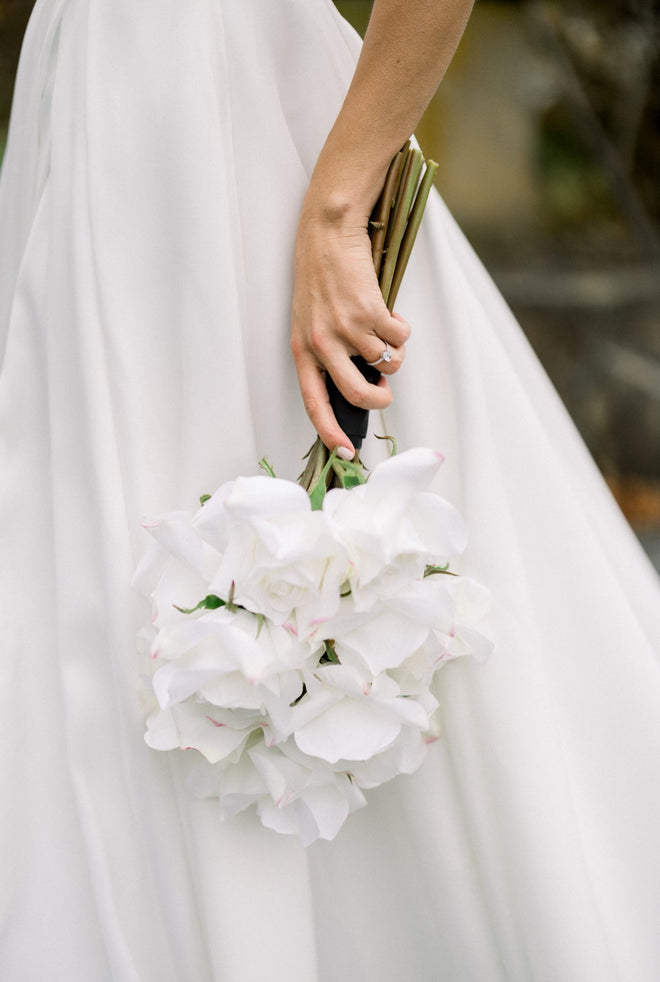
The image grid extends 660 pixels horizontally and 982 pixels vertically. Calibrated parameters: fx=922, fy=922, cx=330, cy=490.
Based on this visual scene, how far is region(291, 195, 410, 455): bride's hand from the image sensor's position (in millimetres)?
831

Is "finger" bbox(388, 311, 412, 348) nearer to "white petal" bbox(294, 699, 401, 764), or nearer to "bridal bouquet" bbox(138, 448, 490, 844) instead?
"bridal bouquet" bbox(138, 448, 490, 844)

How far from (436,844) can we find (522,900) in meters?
0.09

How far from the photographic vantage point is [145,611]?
0.82 m

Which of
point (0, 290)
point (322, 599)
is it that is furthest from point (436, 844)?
point (0, 290)

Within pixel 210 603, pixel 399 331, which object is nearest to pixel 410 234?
pixel 399 331

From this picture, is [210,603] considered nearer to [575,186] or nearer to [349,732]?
[349,732]

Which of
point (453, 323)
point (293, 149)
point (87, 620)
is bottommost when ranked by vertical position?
point (87, 620)

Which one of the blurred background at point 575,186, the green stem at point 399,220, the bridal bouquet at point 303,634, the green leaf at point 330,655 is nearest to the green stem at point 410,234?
the green stem at point 399,220

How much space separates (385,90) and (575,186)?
304 cm

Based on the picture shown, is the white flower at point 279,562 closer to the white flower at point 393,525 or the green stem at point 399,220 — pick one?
the white flower at point 393,525

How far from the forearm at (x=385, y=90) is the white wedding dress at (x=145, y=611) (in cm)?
10

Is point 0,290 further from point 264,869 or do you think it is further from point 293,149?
point 264,869

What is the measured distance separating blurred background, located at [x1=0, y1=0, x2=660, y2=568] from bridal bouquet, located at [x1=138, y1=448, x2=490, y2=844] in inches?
113

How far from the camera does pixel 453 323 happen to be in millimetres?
962
